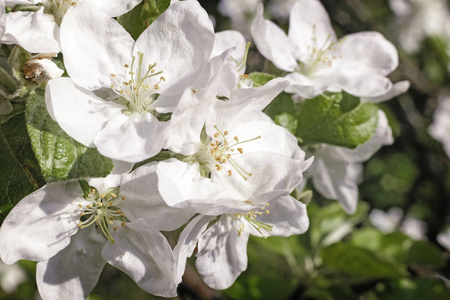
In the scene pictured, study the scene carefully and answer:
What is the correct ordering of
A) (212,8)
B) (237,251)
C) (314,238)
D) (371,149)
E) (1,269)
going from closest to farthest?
(237,251) < (371,149) < (314,238) < (212,8) < (1,269)

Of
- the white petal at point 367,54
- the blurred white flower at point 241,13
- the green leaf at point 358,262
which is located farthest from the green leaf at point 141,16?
the blurred white flower at point 241,13

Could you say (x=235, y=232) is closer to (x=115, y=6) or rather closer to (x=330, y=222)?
(x=115, y=6)

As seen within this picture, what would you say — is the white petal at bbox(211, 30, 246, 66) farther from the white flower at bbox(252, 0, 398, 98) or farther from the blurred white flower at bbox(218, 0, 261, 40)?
the blurred white flower at bbox(218, 0, 261, 40)

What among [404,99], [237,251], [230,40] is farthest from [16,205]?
[404,99]

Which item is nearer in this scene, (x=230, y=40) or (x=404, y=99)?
(x=230, y=40)

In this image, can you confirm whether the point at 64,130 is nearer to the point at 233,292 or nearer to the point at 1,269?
the point at 233,292

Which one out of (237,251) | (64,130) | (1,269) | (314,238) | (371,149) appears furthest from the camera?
(1,269)

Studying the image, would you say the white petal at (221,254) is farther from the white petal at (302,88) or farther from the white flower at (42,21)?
the white flower at (42,21)

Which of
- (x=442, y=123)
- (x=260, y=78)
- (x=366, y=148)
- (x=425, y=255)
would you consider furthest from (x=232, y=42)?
(x=442, y=123)
